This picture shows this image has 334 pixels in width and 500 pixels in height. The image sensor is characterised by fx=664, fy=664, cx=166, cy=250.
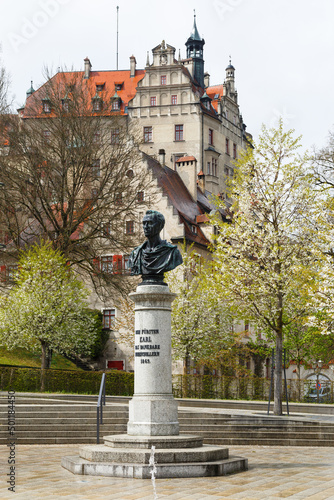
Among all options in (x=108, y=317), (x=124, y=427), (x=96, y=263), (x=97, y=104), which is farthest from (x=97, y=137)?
(x=124, y=427)

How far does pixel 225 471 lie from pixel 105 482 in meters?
2.29

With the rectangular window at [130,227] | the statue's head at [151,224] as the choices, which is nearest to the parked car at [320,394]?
the rectangular window at [130,227]

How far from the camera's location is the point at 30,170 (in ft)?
120

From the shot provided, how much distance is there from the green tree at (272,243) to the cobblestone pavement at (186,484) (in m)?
9.96

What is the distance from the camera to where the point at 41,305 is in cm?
3559

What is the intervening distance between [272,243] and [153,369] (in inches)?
448

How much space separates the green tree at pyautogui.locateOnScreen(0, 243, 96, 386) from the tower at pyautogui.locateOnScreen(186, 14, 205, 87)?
1866 inches

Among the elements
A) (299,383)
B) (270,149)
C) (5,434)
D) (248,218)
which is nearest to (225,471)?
(5,434)

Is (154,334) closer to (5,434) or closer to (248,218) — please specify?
(5,434)

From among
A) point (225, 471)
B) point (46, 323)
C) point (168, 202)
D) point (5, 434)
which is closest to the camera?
point (225, 471)

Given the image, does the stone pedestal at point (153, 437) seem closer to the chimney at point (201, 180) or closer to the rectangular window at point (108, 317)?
the rectangular window at point (108, 317)

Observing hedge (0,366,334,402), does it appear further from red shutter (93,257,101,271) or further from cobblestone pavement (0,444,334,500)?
cobblestone pavement (0,444,334,500)

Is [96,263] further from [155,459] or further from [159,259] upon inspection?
[155,459]

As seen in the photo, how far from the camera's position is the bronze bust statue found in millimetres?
14438
